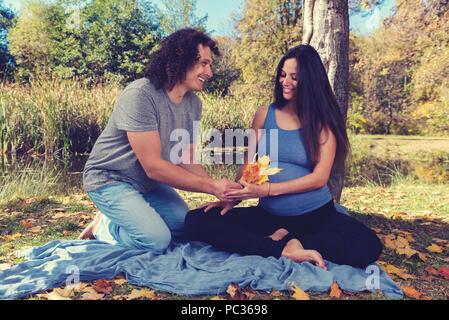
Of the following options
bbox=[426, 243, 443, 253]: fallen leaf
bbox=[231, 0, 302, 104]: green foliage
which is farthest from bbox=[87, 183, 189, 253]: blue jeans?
bbox=[231, 0, 302, 104]: green foliage

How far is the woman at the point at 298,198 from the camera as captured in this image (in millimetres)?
2461

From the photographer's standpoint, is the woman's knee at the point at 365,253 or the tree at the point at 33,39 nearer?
the woman's knee at the point at 365,253

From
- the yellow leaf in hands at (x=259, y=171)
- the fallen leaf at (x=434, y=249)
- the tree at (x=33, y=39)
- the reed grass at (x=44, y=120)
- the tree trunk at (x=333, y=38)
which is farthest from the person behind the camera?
the tree at (x=33, y=39)

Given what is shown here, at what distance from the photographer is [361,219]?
3.86 metres

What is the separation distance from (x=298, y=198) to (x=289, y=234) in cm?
28

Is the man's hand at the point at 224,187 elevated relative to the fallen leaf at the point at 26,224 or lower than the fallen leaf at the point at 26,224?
elevated

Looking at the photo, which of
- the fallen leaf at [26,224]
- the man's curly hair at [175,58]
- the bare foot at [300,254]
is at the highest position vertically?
the man's curly hair at [175,58]

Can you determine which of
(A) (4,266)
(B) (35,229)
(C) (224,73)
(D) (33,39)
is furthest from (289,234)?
(D) (33,39)

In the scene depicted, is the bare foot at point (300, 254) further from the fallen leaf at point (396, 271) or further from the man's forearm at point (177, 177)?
the man's forearm at point (177, 177)

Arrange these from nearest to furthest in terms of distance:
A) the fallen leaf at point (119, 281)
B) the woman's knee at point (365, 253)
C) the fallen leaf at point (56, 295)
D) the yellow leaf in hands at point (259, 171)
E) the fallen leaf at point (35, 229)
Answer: the fallen leaf at point (56, 295)
the fallen leaf at point (119, 281)
the woman's knee at point (365, 253)
the yellow leaf in hands at point (259, 171)
the fallen leaf at point (35, 229)

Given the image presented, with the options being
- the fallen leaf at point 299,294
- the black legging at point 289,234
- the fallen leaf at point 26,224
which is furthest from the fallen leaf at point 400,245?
the fallen leaf at point 26,224

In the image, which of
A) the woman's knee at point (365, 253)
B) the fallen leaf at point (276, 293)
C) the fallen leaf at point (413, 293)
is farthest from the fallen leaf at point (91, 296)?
the fallen leaf at point (413, 293)

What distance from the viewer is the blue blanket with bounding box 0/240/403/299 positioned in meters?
2.14

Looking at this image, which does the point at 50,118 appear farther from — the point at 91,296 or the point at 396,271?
the point at 396,271
